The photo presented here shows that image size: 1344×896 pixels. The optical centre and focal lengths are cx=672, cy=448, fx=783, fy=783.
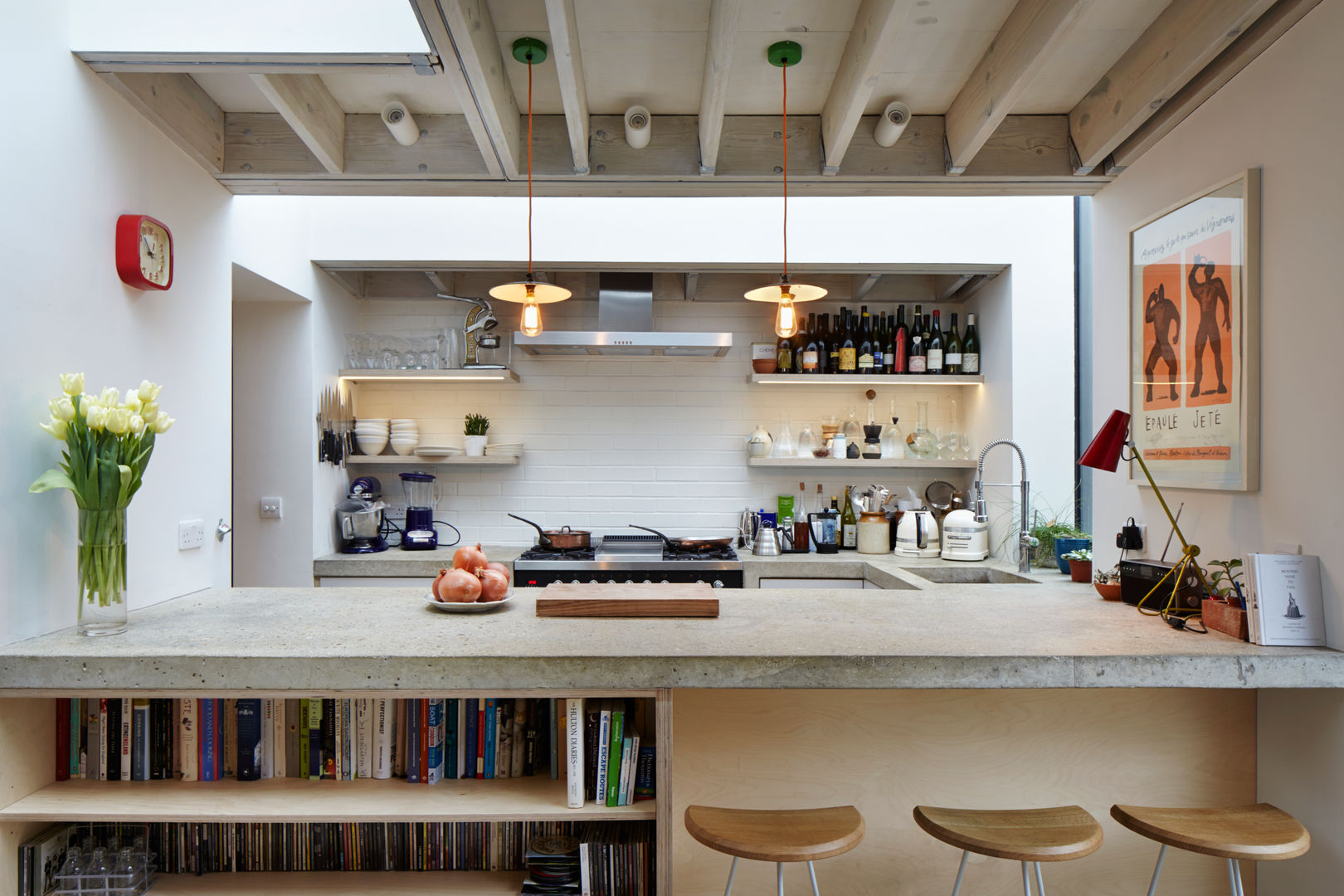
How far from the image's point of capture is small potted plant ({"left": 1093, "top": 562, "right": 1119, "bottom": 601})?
7.74ft

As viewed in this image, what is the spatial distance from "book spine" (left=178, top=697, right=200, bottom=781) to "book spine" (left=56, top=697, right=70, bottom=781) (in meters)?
0.28

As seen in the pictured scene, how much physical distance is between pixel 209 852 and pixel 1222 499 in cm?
275

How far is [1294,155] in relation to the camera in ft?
5.93

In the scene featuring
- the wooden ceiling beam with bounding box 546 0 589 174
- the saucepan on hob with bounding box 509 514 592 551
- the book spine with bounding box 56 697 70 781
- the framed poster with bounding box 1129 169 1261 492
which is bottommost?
the book spine with bounding box 56 697 70 781

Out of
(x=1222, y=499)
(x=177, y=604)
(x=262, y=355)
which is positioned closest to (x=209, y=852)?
(x=177, y=604)

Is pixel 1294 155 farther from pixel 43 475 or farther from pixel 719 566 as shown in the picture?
pixel 43 475

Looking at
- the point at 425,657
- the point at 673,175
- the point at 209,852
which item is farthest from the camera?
the point at 673,175

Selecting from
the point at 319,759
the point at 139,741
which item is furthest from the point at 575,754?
the point at 139,741

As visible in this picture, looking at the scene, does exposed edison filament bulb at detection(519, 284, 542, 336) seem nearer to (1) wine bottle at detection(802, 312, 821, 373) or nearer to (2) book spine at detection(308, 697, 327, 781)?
(2) book spine at detection(308, 697, 327, 781)

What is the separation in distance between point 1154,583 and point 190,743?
2.52 meters

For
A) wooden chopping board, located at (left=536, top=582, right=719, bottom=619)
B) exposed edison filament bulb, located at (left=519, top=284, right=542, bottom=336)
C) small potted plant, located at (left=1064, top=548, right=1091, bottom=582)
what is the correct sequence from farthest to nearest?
small potted plant, located at (left=1064, top=548, right=1091, bottom=582) < exposed edison filament bulb, located at (left=519, top=284, right=542, bottom=336) < wooden chopping board, located at (left=536, top=582, right=719, bottom=619)

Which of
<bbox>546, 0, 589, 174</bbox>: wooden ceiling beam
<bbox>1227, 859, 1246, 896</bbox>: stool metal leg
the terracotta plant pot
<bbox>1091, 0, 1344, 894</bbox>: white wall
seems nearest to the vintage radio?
the terracotta plant pot

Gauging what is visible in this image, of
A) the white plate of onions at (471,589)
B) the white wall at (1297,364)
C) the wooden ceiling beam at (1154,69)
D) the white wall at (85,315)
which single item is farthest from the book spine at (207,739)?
the wooden ceiling beam at (1154,69)

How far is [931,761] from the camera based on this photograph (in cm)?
192
